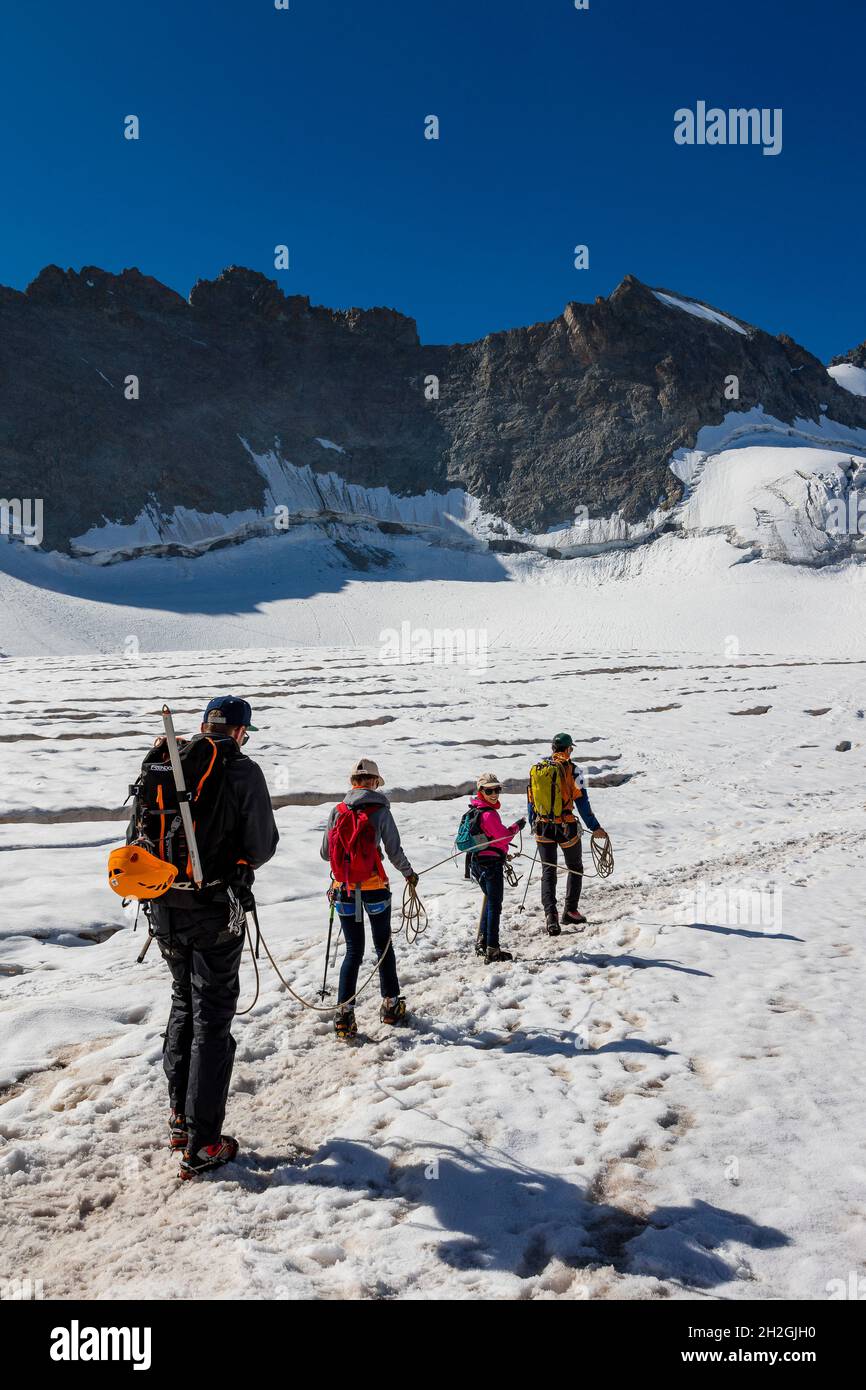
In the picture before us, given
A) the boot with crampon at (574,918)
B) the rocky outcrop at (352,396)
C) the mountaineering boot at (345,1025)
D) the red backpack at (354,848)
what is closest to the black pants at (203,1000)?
the mountaineering boot at (345,1025)

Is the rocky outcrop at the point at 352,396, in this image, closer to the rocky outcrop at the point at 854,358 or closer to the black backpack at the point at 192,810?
the rocky outcrop at the point at 854,358

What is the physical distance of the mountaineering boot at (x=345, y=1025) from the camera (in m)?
5.50

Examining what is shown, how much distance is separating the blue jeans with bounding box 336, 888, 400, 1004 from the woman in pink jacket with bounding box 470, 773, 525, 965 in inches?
56.7

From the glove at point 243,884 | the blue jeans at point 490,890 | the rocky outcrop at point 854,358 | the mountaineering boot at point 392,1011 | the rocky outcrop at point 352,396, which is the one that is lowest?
the mountaineering boot at point 392,1011

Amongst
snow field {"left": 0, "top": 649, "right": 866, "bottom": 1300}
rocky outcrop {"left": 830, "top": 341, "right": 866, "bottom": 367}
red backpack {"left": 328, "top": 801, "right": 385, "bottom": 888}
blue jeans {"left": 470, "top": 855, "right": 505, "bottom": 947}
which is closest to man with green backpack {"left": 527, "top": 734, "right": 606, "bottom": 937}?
snow field {"left": 0, "top": 649, "right": 866, "bottom": 1300}

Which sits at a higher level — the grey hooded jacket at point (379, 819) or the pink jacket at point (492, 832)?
the grey hooded jacket at point (379, 819)

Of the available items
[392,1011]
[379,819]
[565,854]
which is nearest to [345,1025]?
[392,1011]

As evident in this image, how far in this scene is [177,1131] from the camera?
165 inches

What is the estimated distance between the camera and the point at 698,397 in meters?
97.2

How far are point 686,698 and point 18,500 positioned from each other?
255ft

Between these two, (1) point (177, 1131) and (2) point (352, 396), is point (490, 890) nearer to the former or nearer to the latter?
(1) point (177, 1131)

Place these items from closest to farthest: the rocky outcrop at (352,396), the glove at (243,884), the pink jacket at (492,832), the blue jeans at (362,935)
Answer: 1. the glove at (243,884)
2. the blue jeans at (362,935)
3. the pink jacket at (492,832)
4. the rocky outcrop at (352,396)

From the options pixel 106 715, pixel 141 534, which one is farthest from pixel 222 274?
pixel 106 715

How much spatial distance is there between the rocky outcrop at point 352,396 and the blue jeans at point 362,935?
279ft
